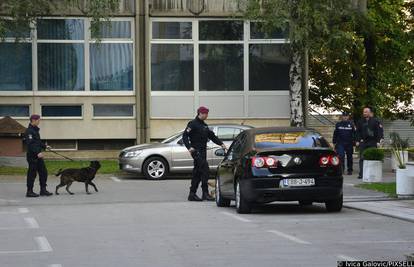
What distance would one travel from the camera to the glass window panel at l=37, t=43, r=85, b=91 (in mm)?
29562

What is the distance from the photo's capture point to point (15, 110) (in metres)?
29.5

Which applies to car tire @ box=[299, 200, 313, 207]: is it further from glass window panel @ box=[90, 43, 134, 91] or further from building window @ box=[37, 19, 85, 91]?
building window @ box=[37, 19, 85, 91]

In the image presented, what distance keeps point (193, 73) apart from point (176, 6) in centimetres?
241

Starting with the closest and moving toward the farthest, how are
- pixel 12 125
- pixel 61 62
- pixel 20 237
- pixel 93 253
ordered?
pixel 93 253 → pixel 20 237 → pixel 12 125 → pixel 61 62

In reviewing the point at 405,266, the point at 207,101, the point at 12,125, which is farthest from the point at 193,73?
the point at 405,266

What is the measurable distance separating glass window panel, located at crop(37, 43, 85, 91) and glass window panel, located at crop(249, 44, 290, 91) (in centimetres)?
600

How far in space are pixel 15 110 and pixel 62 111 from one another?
1606mm

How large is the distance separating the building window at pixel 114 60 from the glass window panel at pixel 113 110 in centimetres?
59

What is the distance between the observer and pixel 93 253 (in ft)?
33.1

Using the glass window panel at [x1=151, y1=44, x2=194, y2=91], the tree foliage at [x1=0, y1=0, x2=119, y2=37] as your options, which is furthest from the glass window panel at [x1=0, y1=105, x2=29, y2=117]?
the glass window panel at [x1=151, y1=44, x2=194, y2=91]

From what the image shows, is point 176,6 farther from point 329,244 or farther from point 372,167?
point 329,244

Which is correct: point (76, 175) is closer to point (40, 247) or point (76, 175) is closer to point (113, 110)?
point (40, 247)

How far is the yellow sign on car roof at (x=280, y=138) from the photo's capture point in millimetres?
14500

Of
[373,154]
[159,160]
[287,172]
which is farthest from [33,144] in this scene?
[373,154]
